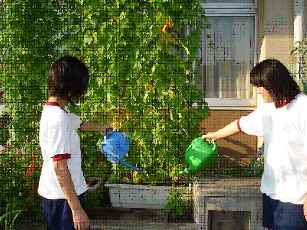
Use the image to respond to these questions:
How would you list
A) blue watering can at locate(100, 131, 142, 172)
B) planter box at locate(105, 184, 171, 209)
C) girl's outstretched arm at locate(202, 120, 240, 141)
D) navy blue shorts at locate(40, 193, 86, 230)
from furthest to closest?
planter box at locate(105, 184, 171, 209) < blue watering can at locate(100, 131, 142, 172) < girl's outstretched arm at locate(202, 120, 240, 141) < navy blue shorts at locate(40, 193, 86, 230)

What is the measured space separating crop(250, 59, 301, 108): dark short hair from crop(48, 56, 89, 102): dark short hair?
900mm

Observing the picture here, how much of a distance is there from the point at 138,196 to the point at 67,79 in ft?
7.42

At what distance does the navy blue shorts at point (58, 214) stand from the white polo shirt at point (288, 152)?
103 cm

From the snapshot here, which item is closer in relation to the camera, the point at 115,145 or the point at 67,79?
the point at 67,79

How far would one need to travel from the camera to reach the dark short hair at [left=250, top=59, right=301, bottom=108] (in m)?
2.82

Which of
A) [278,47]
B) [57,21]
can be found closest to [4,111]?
[57,21]

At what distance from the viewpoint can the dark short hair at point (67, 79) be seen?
8.54ft

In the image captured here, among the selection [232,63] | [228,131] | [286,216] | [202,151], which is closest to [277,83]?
[228,131]

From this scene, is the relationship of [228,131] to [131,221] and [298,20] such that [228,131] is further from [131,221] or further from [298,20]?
[298,20]

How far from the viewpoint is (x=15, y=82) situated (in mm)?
4645

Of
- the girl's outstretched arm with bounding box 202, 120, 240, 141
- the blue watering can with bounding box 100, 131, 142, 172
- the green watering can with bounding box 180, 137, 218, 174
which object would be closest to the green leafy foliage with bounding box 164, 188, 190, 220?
the blue watering can with bounding box 100, 131, 142, 172

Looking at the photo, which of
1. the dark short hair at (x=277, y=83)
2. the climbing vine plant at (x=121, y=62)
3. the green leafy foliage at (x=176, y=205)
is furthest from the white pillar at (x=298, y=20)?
the dark short hair at (x=277, y=83)

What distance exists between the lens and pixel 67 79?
2602 millimetres

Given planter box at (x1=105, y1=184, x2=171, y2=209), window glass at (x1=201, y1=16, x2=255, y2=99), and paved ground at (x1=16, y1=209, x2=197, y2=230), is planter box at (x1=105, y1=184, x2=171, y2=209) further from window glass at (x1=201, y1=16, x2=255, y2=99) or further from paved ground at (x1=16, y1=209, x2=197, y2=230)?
window glass at (x1=201, y1=16, x2=255, y2=99)
